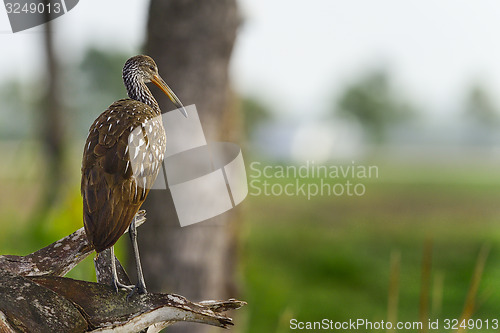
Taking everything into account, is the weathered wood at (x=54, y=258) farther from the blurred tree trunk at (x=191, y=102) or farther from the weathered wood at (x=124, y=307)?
the blurred tree trunk at (x=191, y=102)

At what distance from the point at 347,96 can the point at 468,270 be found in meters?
21.5

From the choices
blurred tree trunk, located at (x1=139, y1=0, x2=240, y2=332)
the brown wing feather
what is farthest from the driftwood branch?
blurred tree trunk, located at (x1=139, y1=0, x2=240, y2=332)

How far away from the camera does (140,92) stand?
3.64ft

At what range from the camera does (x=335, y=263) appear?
30.6ft

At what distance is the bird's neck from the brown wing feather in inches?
2.9

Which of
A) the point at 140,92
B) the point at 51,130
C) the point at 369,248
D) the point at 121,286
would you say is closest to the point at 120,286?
the point at 121,286

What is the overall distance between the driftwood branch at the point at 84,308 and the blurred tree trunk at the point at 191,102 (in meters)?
1.85

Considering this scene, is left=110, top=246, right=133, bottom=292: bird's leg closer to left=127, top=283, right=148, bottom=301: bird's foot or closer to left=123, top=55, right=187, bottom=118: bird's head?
left=127, top=283, right=148, bottom=301: bird's foot

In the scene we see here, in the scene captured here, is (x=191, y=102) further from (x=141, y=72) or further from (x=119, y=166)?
(x=119, y=166)

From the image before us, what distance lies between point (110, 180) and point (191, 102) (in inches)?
88.3

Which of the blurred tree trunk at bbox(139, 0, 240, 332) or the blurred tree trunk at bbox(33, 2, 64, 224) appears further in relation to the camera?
the blurred tree trunk at bbox(33, 2, 64, 224)

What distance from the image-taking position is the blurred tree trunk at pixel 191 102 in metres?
3.07

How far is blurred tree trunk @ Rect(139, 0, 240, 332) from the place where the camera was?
10.1ft

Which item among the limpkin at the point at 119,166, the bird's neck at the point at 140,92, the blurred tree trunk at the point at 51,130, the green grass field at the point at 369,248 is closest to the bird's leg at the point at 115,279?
the limpkin at the point at 119,166
